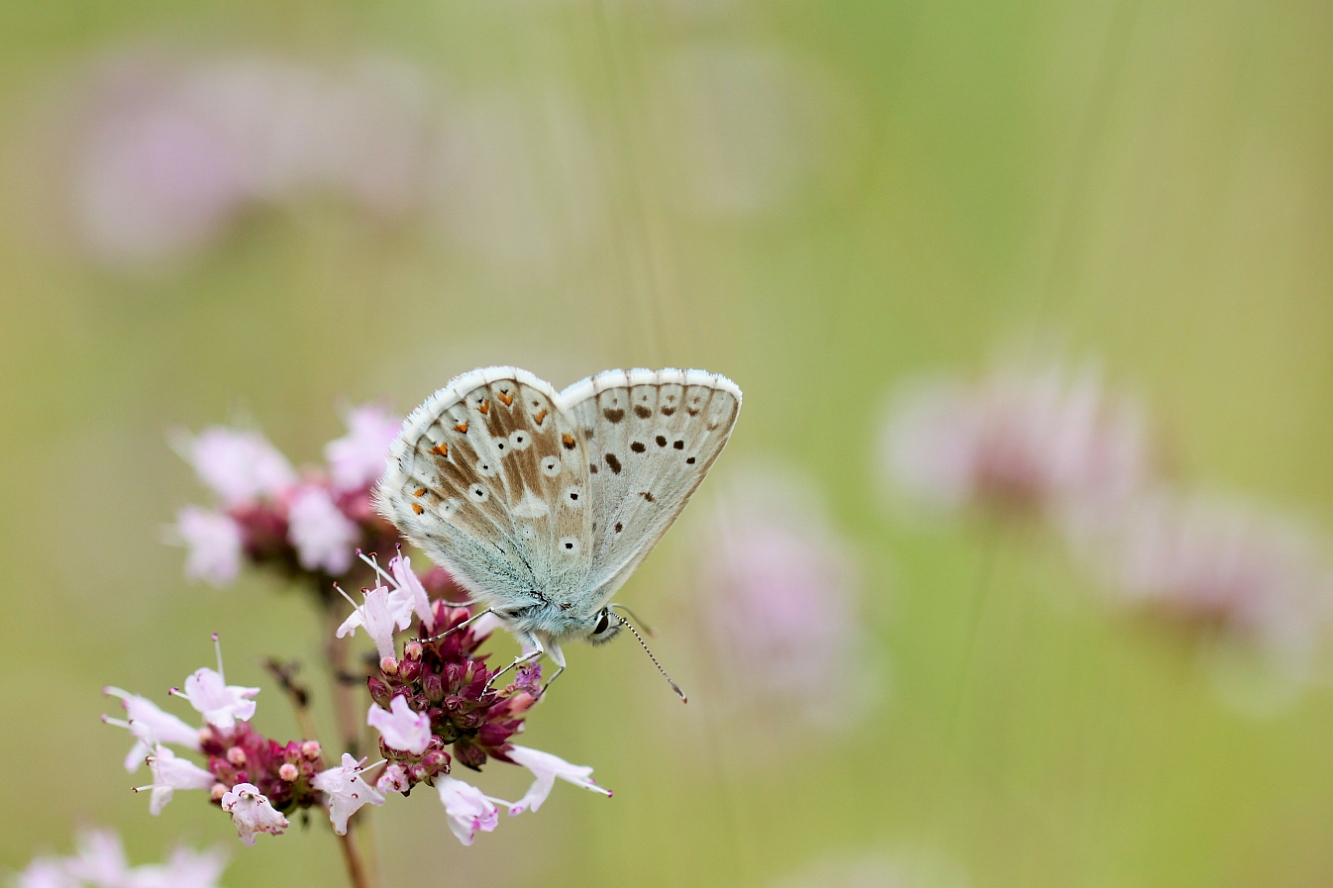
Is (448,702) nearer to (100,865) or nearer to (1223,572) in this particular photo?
(100,865)

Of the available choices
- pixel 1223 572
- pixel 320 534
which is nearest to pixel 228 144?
pixel 320 534

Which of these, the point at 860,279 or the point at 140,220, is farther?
the point at 860,279

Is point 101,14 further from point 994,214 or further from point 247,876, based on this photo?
point 994,214

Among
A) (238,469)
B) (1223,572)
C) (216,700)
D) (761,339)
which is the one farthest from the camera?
(761,339)

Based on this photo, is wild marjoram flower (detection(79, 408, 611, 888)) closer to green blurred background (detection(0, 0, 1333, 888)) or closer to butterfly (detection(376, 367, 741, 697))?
butterfly (detection(376, 367, 741, 697))

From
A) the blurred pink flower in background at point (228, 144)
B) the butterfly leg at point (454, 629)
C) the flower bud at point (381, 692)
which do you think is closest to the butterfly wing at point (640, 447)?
the butterfly leg at point (454, 629)

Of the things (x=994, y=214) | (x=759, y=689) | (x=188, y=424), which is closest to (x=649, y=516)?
(x=759, y=689)
